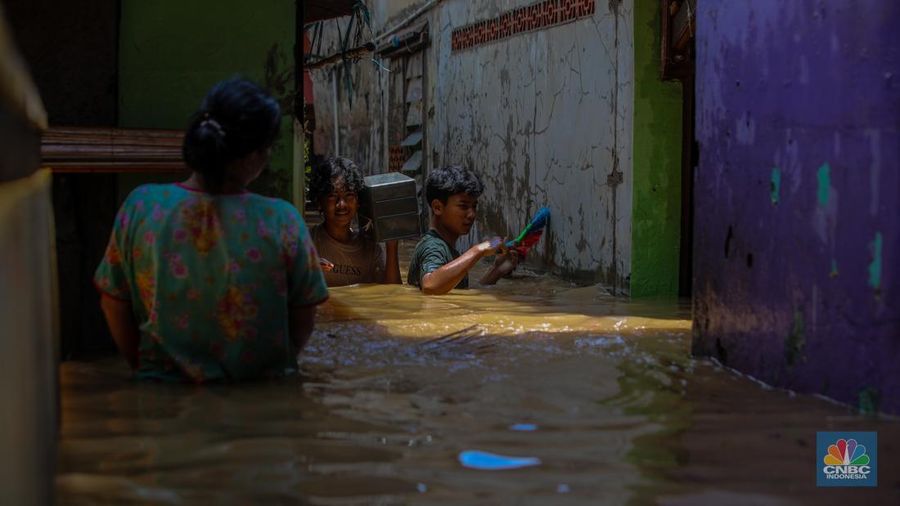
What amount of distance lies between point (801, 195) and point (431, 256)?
321 centimetres

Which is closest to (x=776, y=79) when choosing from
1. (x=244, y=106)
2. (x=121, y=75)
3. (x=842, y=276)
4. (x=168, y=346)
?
(x=842, y=276)

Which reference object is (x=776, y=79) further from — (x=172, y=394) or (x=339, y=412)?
(x=172, y=394)

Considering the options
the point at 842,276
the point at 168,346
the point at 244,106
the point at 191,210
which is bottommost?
the point at 168,346

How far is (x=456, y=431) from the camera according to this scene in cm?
313

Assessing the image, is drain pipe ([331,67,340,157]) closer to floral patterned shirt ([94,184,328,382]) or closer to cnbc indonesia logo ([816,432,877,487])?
floral patterned shirt ([94,184,328,382])

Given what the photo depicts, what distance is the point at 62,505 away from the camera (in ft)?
7.70

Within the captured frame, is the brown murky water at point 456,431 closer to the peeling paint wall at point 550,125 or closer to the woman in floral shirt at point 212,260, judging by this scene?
the woman in floral shirt at point 212,260

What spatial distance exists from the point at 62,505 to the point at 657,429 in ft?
5.35

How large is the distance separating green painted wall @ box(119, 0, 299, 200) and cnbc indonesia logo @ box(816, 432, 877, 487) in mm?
2917

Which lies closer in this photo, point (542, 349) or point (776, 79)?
point (776, 79)

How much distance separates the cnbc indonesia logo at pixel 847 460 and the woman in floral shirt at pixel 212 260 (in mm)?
1626

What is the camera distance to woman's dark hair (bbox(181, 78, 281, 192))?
3328 mm

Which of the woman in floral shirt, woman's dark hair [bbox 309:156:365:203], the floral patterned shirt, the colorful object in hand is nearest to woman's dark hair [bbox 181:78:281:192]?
the woman in floral shirt

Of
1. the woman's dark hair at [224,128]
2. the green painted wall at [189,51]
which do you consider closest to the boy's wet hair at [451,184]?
the green painted wall at [189,51]
